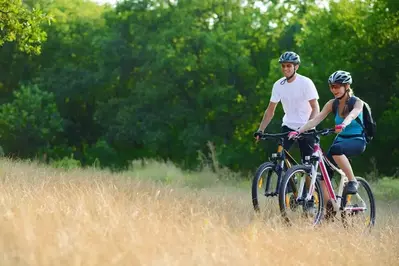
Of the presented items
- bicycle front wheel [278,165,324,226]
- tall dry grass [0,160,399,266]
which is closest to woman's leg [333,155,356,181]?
bicycle front wheel [278,165,324,226]

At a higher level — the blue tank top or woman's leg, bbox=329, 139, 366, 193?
the blue tank top

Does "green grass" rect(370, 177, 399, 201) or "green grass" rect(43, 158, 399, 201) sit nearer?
"green grass" rect(370, 177, 399, 201)

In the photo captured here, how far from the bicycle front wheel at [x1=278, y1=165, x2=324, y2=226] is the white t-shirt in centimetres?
94

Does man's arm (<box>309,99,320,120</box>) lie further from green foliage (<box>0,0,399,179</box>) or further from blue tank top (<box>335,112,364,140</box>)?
green foliage (<box>0,0,399,179</box>)

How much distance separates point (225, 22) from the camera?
151 feet

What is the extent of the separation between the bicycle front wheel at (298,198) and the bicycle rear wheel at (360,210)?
312 mm

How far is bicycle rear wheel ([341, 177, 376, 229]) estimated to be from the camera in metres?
8.60

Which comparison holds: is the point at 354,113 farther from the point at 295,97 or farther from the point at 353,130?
the point at 295,97

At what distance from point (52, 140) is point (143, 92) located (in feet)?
24.7

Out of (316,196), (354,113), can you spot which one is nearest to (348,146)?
(354,113)

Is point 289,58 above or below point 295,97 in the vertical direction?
above

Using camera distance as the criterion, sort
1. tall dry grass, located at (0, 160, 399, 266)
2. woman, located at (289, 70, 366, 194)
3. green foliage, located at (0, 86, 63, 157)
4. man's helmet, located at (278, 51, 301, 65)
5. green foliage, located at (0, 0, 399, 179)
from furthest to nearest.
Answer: green foliage, located at (0, 86, 63, 157) < green foliage, located at (0, 0, 399, 179) < man's helmet, located at (278, 51, 301, 65) < woman, located at (289, 70, 366, 194) < tall dry grass, located at (0, 160, 399, 266)

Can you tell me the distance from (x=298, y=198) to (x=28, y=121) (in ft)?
125

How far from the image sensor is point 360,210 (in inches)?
355
